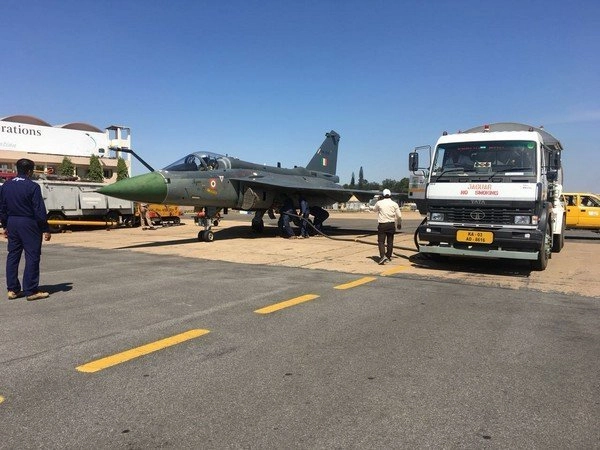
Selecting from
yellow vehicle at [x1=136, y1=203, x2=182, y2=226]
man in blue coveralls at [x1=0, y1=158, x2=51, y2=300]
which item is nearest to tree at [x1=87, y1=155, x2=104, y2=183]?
yellow vehicle at [x1=136, y1=203, x2=182, y2=226]

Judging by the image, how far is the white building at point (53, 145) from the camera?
6850 cm

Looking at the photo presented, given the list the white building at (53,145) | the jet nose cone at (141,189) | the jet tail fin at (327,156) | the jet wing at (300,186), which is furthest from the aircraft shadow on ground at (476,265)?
the white building at (53,145)

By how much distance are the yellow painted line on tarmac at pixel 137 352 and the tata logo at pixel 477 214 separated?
A: 20.4ft

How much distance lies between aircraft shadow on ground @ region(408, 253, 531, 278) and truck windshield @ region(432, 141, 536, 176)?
215cm

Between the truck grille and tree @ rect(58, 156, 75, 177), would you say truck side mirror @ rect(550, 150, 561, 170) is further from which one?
tree @ rect(58, 156, 75, 177)

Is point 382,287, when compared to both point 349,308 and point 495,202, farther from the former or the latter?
point 495,202

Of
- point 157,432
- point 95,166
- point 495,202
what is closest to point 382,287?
point 495,202

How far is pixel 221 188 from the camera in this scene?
50.7 feet

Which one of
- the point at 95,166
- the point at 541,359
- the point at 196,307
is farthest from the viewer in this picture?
the point at 95,166

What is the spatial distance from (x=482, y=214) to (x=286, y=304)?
15.9ft

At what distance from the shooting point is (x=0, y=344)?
4504mm

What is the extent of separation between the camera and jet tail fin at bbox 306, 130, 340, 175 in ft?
76.8

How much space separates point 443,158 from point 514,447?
805 centimetres

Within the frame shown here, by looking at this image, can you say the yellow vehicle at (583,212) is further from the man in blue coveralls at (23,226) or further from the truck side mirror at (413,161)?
the man in blue coveralls at (23,226)
